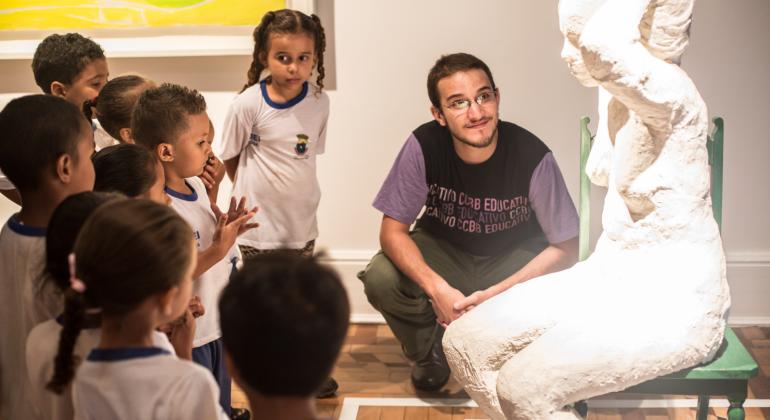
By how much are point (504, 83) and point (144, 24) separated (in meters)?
1.45

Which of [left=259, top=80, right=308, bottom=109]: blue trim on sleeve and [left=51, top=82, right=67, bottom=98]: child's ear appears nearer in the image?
[left=51, top=82, right=67, bottom=98]: child's ear

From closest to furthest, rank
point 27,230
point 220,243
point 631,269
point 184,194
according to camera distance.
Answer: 1. point 27,230
2. point 631,269
3. point 220,243
4. point 184,194

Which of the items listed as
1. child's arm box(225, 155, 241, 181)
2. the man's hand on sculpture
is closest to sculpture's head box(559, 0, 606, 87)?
the man's hand on sculpture

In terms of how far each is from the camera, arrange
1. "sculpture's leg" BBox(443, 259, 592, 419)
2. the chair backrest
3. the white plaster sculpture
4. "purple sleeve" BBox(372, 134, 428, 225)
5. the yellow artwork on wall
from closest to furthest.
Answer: the white plaster sculpture, "sculpture's leg" BBox(443, 259, 592, 419), the chair backrest, "purple sleeve" BBox(372, 134, 428, 225), the yellow artwork on wall

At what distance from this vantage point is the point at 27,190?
204 centimetres

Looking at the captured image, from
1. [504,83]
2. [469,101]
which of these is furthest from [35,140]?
[504,83]

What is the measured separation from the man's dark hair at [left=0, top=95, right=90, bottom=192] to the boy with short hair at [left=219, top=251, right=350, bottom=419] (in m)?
0.81

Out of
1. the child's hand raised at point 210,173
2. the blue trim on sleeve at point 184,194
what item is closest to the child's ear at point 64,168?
the blue trim on sleeve at point 184,194

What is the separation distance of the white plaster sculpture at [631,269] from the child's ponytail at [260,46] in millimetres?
1312

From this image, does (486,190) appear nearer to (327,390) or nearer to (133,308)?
(327,390)

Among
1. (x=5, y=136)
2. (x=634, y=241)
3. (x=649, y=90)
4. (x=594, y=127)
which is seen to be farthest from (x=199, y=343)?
(x=594, y=127)

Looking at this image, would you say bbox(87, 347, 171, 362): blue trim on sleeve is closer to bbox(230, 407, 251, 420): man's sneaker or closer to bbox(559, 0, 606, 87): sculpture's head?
bbox(559, 0, 606, 87): sculpture's head

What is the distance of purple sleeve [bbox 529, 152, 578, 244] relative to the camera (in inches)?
123

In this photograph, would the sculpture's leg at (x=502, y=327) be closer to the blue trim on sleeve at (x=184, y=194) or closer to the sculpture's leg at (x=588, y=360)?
the sculpture's leg at (x=588, y=360)
